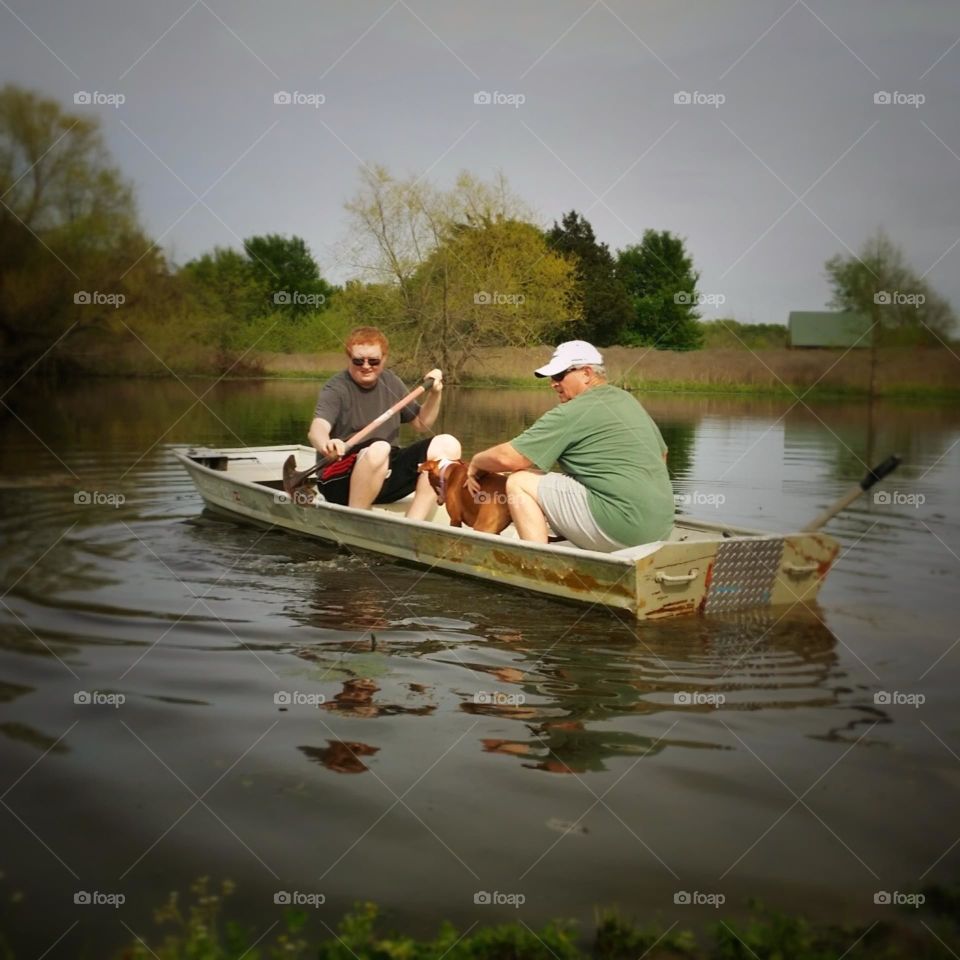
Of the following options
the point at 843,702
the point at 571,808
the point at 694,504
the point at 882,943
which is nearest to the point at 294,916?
the point at 571,808

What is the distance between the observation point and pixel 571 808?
354cm

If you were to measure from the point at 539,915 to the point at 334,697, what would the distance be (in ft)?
6.02

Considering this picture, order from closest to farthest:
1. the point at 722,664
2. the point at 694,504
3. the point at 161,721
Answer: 1. the point at 161,721
2. the point at 722,664
3. the point at 694,504

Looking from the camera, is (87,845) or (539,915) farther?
(87,845)

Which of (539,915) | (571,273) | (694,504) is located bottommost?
(539,915)

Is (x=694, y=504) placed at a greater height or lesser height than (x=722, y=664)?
greater

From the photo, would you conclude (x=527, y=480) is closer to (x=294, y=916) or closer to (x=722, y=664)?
(x=722, y=664)

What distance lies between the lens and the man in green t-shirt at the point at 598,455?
19.2 feet

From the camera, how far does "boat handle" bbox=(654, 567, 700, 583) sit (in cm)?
555
